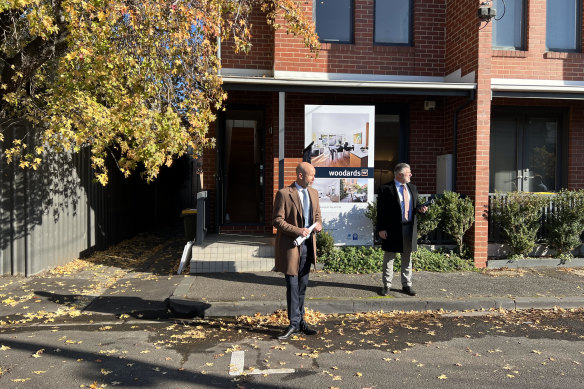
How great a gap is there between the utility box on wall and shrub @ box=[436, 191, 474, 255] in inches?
33.6

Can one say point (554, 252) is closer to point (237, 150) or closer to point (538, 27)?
point (538, 27)

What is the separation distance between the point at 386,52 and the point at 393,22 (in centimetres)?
77

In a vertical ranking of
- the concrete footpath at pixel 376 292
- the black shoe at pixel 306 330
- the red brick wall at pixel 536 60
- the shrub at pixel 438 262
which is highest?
the red brick wall at pixel 536 60

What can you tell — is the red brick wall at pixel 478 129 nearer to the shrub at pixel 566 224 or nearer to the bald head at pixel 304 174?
the shrub at pixel 566 224

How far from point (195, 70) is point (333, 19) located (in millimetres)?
3381

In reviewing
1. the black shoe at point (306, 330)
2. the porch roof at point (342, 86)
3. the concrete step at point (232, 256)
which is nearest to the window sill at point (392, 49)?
the porch roof at point (342, 86)

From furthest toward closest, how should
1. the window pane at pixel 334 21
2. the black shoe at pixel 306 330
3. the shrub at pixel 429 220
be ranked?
the window pane at pixel 334 21 → the shrub at pixel 429 220 → the black shoe at pixel 306 330

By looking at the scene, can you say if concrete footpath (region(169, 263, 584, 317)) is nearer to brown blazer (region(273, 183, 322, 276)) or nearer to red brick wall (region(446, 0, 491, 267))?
red brick wall (region(446, 0, 491, 267))

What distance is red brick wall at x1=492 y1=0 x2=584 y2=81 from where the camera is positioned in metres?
9.15

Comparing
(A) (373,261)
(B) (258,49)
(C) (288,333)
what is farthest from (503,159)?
(C) (288,333)

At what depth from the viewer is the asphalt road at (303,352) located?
3816 mm

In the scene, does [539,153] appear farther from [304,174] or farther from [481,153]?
[304,174]

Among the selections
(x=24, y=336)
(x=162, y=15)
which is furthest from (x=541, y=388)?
(x=162, y=15)

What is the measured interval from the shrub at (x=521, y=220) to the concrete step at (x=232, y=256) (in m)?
4.28
